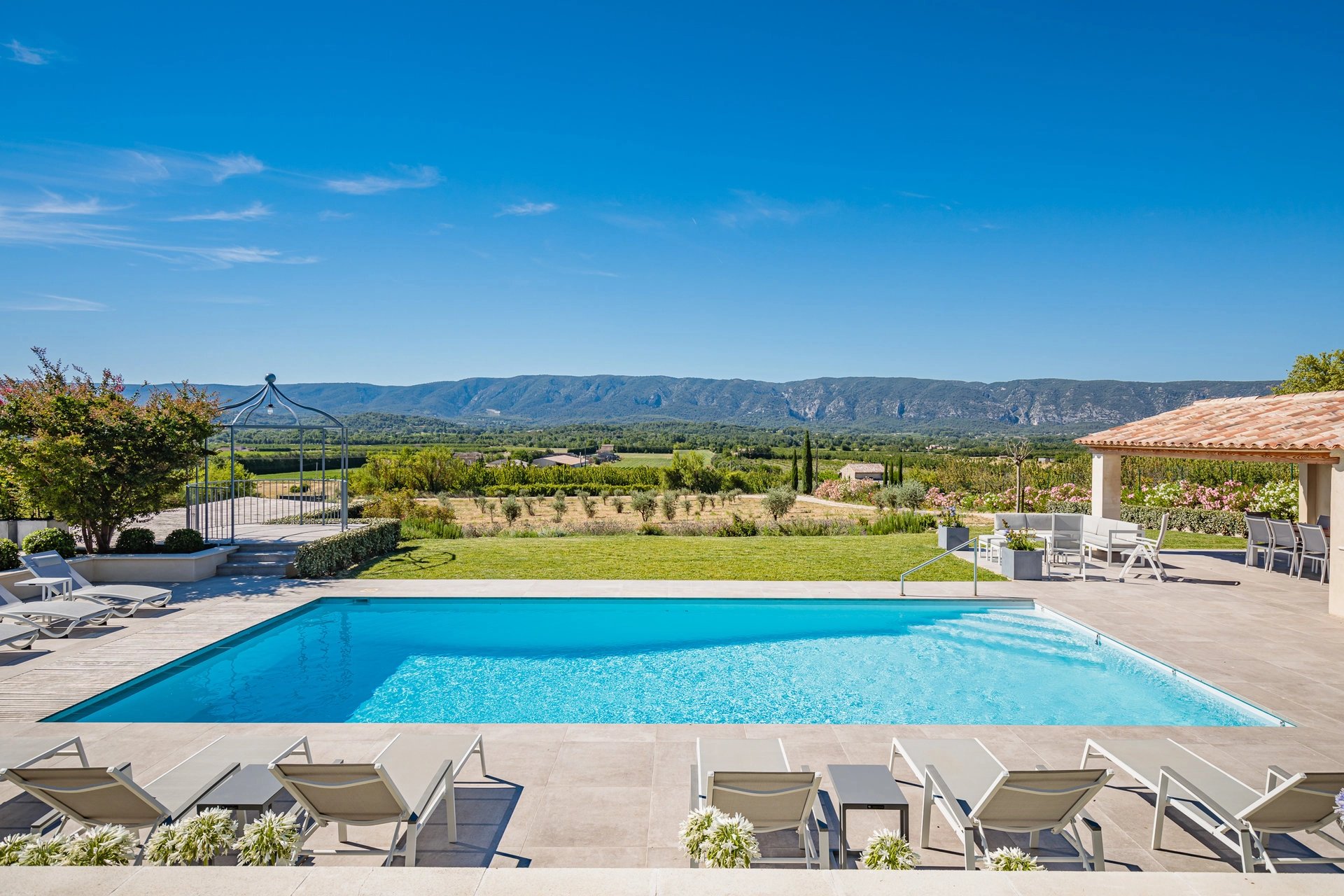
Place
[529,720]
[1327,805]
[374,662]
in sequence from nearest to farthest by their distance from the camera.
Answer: [1327,805] → [529,720] → [374,662]

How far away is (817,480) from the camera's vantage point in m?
41.1

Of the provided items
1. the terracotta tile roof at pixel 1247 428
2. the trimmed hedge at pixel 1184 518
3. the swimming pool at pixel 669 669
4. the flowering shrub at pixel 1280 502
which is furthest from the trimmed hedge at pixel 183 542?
the flowering shrub at pixel 1280 502

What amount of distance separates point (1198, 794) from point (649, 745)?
317 cm

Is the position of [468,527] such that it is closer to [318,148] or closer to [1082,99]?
[318,148]

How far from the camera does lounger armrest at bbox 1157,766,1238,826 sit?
3.28 meters

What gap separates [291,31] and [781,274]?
35.4m

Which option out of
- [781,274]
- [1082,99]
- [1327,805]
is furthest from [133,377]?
[781,274]

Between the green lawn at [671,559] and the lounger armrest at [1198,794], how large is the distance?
6.88m

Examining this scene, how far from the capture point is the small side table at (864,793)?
10.8 feet

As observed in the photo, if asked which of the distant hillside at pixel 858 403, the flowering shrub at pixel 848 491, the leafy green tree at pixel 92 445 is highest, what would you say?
the distant hillside at pixel 858 403

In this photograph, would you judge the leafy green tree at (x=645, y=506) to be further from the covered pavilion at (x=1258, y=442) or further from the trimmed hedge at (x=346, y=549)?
the covered pavilion at (x=1258, y=442)

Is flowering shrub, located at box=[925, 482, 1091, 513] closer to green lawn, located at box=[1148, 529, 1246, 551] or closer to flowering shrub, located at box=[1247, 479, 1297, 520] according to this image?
green lawn, located at box=[1148, 529, 1246, 551]

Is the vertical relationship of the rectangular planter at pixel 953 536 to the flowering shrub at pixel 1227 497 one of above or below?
below

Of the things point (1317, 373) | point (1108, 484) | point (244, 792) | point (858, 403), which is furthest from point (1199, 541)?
point (858, 403)
